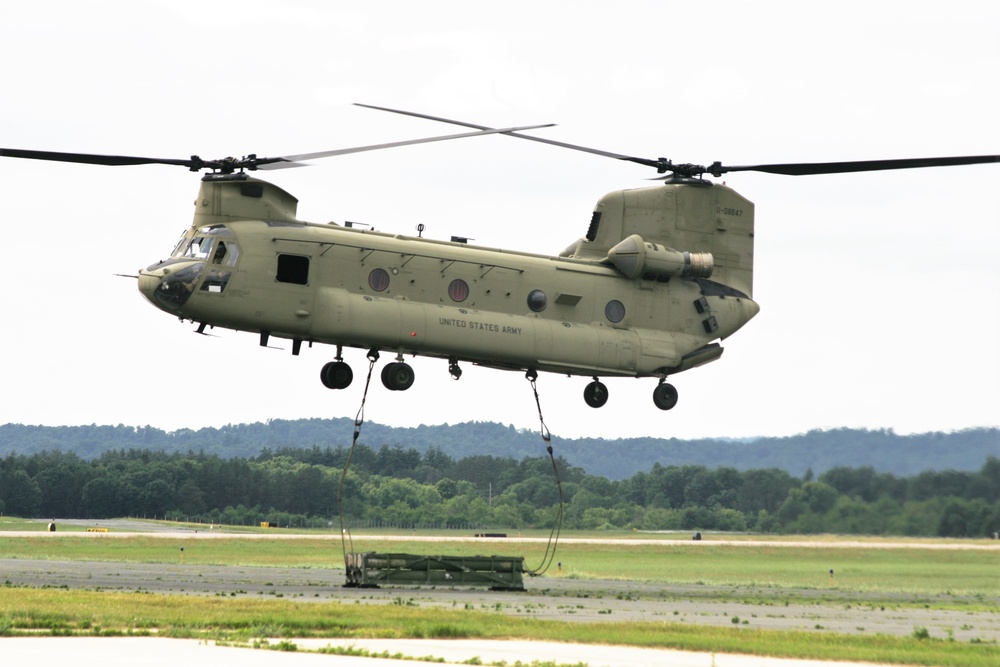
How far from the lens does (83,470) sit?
424 ft

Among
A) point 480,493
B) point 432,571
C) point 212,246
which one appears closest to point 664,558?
point 480,493

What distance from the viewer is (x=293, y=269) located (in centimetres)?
3162

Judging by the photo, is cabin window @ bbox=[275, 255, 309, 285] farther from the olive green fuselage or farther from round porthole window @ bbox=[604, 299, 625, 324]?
round porthole window @ bbox=[604, 299, 625, 324]

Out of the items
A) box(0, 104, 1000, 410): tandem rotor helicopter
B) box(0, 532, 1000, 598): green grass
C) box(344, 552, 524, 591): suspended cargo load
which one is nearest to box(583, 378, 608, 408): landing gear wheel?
box(0, 104, 1000, 410): tandem rotor helicopter

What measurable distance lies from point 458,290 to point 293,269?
406cm

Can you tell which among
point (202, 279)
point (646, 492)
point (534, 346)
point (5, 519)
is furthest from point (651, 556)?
point (5, 519)

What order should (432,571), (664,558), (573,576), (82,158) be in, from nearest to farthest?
(82,158), (432,571), (573,576), (664,558)

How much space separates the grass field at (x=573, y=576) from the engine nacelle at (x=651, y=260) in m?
7.87

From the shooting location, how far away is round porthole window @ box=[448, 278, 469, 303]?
33031 millimetres

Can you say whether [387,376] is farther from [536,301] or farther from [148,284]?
[148,284]

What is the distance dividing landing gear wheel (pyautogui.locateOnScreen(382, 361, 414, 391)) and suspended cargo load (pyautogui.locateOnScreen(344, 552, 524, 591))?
12.1m

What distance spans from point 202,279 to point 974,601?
101 ft

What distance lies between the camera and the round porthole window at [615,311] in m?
35.0

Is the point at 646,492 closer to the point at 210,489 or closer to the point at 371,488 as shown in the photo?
the point at 371,488
